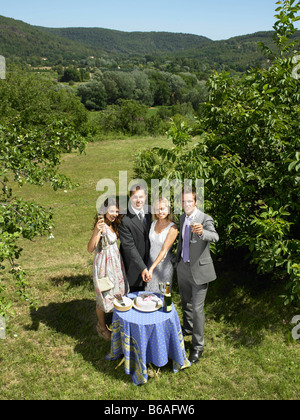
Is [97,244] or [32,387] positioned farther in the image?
[97,244]

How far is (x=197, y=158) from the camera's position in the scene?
5.54 metres

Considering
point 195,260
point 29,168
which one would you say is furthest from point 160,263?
point 29,168

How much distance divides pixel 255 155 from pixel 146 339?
384cm

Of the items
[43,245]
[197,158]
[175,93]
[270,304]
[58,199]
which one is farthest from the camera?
[175,93]

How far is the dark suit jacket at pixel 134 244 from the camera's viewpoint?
525 cm

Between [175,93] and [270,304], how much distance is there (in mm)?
92632

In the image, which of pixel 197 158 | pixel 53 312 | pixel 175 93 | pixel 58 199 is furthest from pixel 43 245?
pixel 175 93

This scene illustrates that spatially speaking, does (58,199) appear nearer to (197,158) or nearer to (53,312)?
(53,312)

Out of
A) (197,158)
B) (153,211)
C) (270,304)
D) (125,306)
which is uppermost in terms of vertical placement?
(197,158)

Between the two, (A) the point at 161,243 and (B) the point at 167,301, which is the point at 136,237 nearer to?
(A) the point at 161,243

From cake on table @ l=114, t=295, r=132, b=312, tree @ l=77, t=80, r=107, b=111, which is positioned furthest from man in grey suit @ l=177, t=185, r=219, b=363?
tree @ l=77, t=80, r=107, b=111

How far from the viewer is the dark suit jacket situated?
5.25 m

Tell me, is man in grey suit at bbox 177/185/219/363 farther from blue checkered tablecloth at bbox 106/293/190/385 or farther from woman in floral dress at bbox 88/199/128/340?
woman in floral dress at bbox 88/199/128/340

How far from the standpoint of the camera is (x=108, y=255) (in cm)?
518
